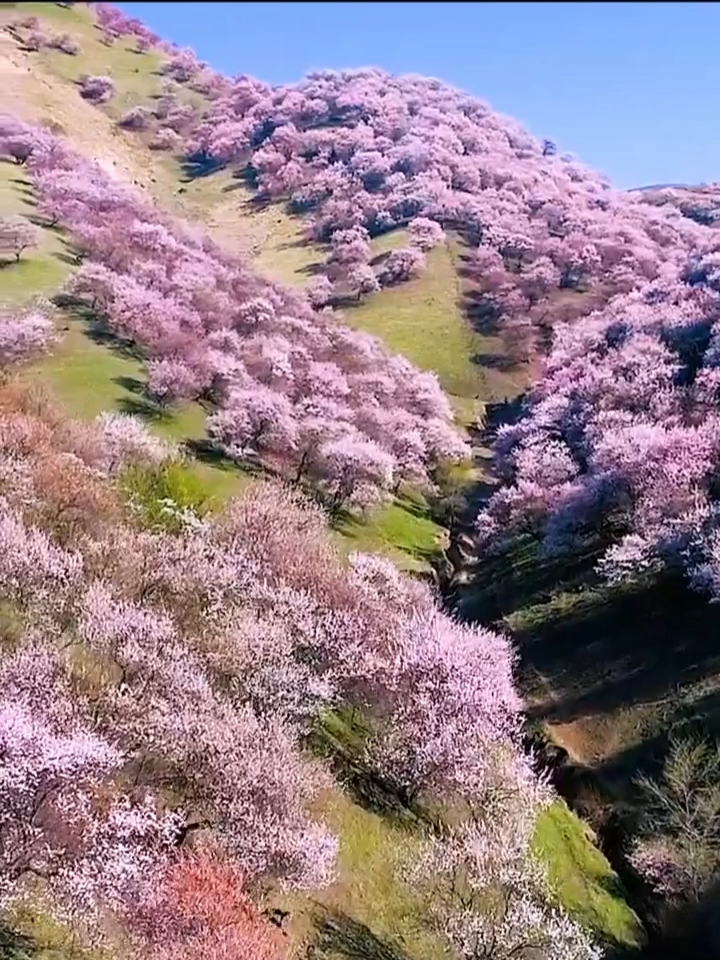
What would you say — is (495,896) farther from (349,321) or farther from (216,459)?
(349,321)

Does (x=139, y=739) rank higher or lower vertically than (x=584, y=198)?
lower

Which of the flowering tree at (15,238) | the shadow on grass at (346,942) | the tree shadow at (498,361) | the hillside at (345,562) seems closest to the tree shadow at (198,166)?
the hillside at (345,562)

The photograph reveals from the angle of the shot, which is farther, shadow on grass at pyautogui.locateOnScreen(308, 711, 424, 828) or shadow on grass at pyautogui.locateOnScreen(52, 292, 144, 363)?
shadow on grass at pyautogui.locateOnScreen(52, 292, 144, 363)

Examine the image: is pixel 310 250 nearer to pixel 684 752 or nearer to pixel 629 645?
pixel 629 645

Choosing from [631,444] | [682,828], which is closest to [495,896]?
[682,828]

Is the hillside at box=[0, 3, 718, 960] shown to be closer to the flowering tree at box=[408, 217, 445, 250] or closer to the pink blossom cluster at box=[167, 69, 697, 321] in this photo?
the flowering tree at box=[408, 217, 445, 250]

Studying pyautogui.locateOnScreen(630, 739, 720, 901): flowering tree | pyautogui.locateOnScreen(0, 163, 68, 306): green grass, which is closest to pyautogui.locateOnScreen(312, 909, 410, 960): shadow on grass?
pyautogui.locateOnScreen(630, 739, 720, 901): flowering tree

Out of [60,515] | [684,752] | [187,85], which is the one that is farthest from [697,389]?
[187,85]
